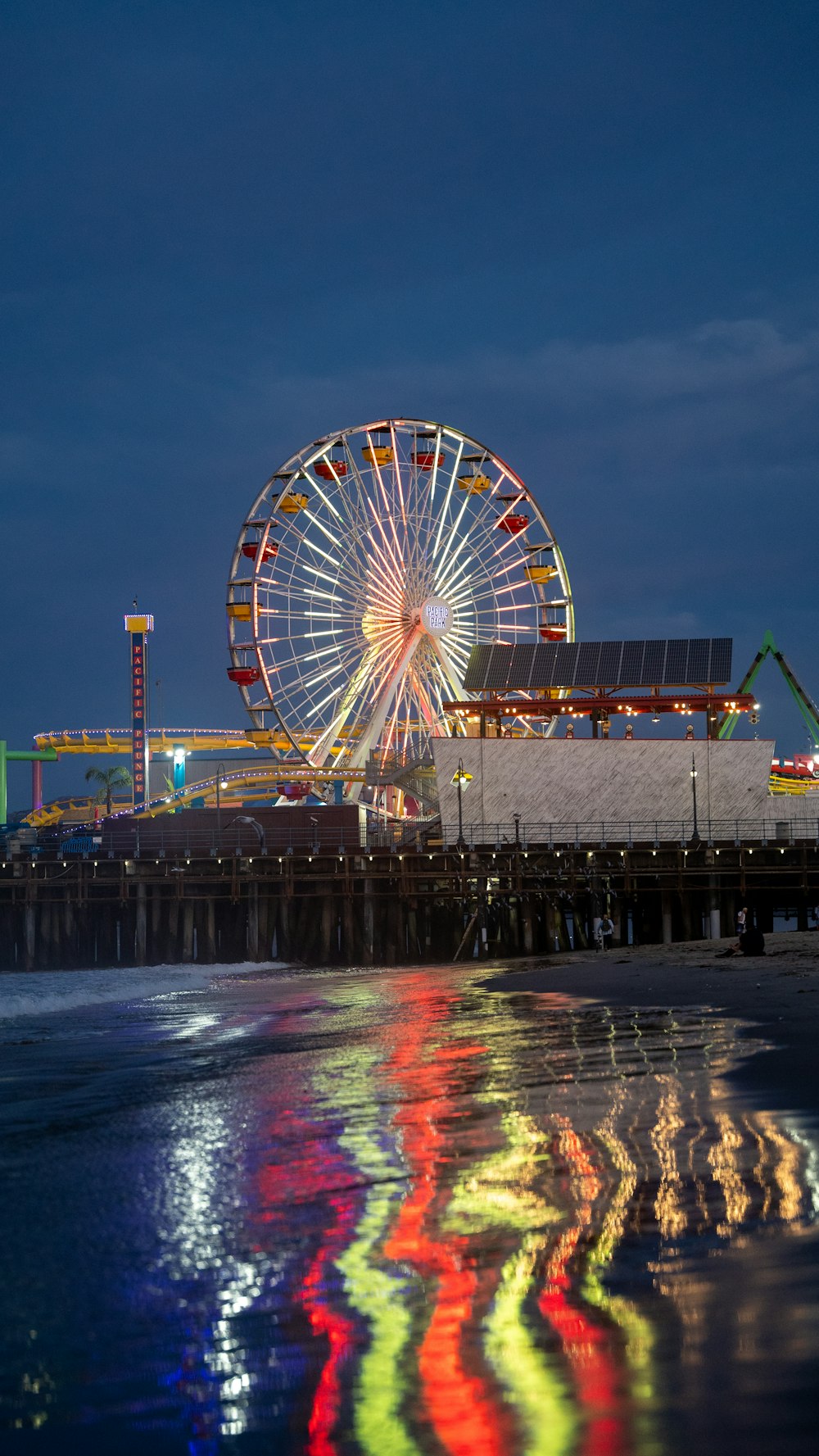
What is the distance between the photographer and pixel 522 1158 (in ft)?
30.5

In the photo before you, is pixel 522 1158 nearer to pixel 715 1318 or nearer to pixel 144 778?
pixel 715 1318

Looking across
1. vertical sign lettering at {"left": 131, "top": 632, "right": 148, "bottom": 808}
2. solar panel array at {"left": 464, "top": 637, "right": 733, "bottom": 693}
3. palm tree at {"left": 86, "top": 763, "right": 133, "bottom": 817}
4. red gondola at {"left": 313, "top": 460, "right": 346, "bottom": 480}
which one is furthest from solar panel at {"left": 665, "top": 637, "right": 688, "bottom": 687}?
palm tree at {"left": 86, "top": 763, "right": 133, "bottom": 817}

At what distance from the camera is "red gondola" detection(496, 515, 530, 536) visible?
6600 cm

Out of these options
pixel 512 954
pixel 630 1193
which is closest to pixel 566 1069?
pixel 630 1193

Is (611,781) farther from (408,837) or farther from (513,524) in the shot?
(513,524)

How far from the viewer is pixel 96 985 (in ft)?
109

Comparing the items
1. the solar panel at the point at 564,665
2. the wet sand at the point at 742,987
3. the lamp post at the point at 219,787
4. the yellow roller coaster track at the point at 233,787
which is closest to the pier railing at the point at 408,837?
the lamp post at the point at 219,787

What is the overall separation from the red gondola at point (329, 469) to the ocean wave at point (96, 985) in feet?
82.6

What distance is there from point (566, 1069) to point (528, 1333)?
8.09 m

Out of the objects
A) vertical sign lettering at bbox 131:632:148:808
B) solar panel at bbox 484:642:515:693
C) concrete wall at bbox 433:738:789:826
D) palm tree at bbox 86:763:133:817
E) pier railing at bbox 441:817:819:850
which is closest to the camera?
pier railing at bbox 441:817:819:850

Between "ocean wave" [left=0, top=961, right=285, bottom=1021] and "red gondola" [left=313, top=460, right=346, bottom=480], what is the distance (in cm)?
2518

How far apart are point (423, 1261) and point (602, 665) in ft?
174

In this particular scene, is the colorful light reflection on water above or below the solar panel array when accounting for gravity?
below

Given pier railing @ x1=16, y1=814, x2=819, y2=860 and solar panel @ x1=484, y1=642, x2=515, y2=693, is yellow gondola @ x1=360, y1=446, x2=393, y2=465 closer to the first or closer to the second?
solar panel @ x1=484, y1=642, x2=515, y2=693
